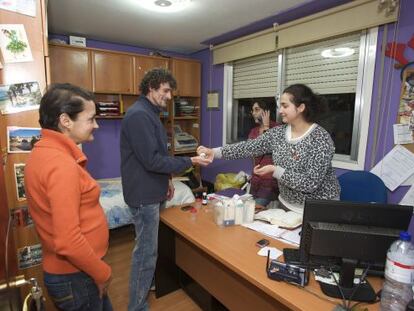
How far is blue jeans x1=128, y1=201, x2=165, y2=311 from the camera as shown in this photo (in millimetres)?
1714

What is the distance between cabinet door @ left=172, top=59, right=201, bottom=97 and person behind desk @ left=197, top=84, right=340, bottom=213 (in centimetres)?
240

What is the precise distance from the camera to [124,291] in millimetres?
2266

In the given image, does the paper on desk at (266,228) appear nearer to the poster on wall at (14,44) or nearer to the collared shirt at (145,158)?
the collared shirt at (145,158)

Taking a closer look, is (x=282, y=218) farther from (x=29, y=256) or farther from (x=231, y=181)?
(x=231, y=181)

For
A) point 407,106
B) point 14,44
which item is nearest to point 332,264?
point 407,106

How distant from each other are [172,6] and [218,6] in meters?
0.42

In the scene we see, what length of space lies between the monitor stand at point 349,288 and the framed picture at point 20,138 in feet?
5.58

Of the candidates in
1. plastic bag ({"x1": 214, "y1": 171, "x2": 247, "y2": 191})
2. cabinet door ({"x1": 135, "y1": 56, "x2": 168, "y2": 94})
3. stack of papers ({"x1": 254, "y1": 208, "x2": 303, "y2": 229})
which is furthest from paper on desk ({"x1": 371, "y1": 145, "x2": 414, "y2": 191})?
cabinet door ({"x1": 135, "y1": 56, "x2": 168, "y2": 94})

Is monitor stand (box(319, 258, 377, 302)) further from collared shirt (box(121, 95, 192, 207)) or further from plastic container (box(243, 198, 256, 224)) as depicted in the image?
collared shirt (box(121, 95, 192, 207))

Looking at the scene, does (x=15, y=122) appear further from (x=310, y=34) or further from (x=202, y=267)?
(x=310, y=34)

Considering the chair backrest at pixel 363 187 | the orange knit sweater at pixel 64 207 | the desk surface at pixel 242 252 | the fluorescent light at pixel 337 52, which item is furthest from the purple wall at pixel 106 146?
the chair backrest at pixel 363 187

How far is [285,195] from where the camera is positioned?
170 centimetres

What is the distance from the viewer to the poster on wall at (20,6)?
1.42 m

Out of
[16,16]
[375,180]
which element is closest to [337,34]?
[375,180]
